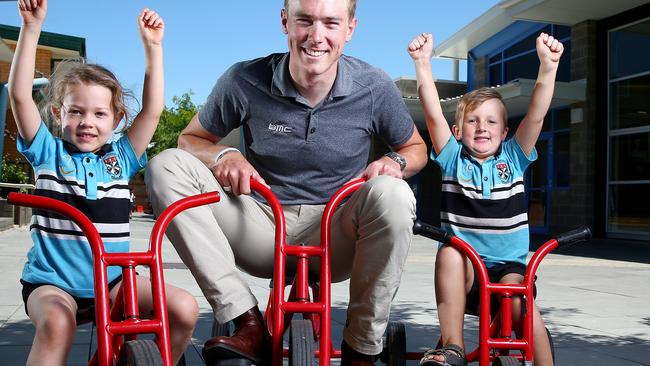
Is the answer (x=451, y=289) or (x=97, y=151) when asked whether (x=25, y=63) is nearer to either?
(x=97, y=151)

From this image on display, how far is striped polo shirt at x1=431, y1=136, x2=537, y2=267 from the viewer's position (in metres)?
3.18

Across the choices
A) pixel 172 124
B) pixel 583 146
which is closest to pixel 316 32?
pixel 583 146

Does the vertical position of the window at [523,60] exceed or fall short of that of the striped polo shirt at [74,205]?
it exceeds it

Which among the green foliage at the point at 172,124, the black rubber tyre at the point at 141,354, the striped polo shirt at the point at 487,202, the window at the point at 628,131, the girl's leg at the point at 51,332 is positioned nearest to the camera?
the black rubber tyre at the point at 141,354

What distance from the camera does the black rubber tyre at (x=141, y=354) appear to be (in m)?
2.12

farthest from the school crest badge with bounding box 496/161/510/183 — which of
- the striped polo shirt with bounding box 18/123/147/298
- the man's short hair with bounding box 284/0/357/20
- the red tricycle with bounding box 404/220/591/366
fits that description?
the striped polo shirt with bounding box 18/123/147/298

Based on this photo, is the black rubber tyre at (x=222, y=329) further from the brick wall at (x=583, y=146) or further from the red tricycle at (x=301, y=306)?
the brick wall at (x=583, y=146)

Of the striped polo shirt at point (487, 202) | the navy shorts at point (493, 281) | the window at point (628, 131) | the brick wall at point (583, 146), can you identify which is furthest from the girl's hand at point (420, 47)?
the brick wall at point (583, 146)

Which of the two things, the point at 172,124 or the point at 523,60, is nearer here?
the point at 523,60

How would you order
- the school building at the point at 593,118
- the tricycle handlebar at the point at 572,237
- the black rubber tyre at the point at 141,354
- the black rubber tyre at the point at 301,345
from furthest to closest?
the school building at the point at 593,118
the tricycle handlebar at the point at 572,237
the black rubber tyre at the point at 301,345
the black rubber tyre at the point at 141,354

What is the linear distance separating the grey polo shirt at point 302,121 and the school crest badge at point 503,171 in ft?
1.37

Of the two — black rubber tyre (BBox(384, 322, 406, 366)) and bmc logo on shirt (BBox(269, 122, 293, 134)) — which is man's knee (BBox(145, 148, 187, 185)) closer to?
bmc logo on shirt (BBox(269, 122, 293, 134))

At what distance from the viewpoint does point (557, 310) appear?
5.60 meters

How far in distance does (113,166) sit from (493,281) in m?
1.59
